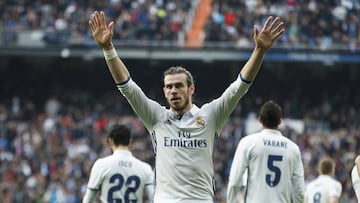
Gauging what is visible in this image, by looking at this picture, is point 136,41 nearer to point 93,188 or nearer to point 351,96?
point 351,96

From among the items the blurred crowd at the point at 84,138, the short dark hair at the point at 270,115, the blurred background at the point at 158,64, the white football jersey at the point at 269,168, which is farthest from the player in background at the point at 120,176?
the blurred background at the point at 158,64

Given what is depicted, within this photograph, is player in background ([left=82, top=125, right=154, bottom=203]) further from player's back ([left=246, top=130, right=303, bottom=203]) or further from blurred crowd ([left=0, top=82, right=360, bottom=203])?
blurred crowd ([left=0, top=82, right=360, bottom=203])

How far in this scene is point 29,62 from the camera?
119 ft

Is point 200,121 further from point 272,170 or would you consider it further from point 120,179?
point 120,179

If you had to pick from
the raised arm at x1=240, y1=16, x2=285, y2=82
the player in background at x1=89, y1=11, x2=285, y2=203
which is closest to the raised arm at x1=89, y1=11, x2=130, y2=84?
the player in background at x1=89, y1=11, x2=285, y2=203

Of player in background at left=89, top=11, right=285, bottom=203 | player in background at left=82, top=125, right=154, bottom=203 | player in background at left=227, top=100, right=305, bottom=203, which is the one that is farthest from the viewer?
player in background at left=82, top=125, right=154, bottom=203

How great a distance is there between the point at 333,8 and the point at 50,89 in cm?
908

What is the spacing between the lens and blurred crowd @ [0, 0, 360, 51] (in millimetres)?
32156

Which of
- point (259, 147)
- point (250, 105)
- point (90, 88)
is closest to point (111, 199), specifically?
point (259, 147)

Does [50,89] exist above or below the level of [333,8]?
below

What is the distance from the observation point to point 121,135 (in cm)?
1143

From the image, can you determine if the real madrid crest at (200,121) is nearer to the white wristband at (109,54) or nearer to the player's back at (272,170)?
the white wristband at (109,54)

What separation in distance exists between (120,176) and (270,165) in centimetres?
159

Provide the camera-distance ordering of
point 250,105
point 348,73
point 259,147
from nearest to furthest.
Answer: point 259,147
point 250,105
point 348,73
